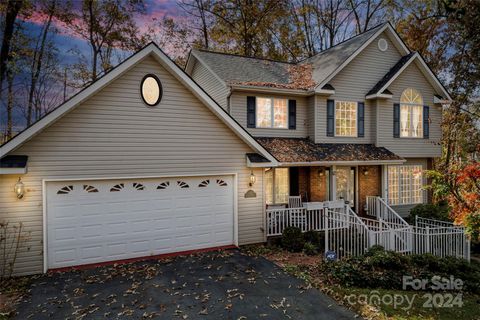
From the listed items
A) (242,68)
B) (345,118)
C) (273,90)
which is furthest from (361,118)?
(242,68)

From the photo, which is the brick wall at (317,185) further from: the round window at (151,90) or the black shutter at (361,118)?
the round window at (151,90)

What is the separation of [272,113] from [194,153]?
5.45 meters

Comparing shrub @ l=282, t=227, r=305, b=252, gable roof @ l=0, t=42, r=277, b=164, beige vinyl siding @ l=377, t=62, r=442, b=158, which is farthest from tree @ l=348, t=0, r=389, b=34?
shrub @ l=282, t=227, r=305, b=252

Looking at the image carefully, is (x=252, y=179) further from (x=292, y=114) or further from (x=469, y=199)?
(x=469, y=199)

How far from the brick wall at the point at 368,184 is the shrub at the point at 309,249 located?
5.37 m

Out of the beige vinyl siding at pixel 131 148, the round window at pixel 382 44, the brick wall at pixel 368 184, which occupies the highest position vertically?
the round window at pixel 382 44

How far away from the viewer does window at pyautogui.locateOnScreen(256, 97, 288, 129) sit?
1351 centimetres

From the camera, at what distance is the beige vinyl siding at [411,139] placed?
14773mm

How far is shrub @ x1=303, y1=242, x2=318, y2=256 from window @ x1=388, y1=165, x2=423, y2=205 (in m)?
7.01

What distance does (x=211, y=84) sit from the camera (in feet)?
47.9

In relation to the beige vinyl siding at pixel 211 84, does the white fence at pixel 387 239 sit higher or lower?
lower

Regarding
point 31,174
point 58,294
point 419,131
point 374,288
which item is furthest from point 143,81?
point 419,131

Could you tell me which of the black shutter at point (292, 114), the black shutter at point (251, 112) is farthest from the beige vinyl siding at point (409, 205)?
the black shutter at point (251, 112)

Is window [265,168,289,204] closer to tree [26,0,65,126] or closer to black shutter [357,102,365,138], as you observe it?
black shutter [357,102,365,138]
